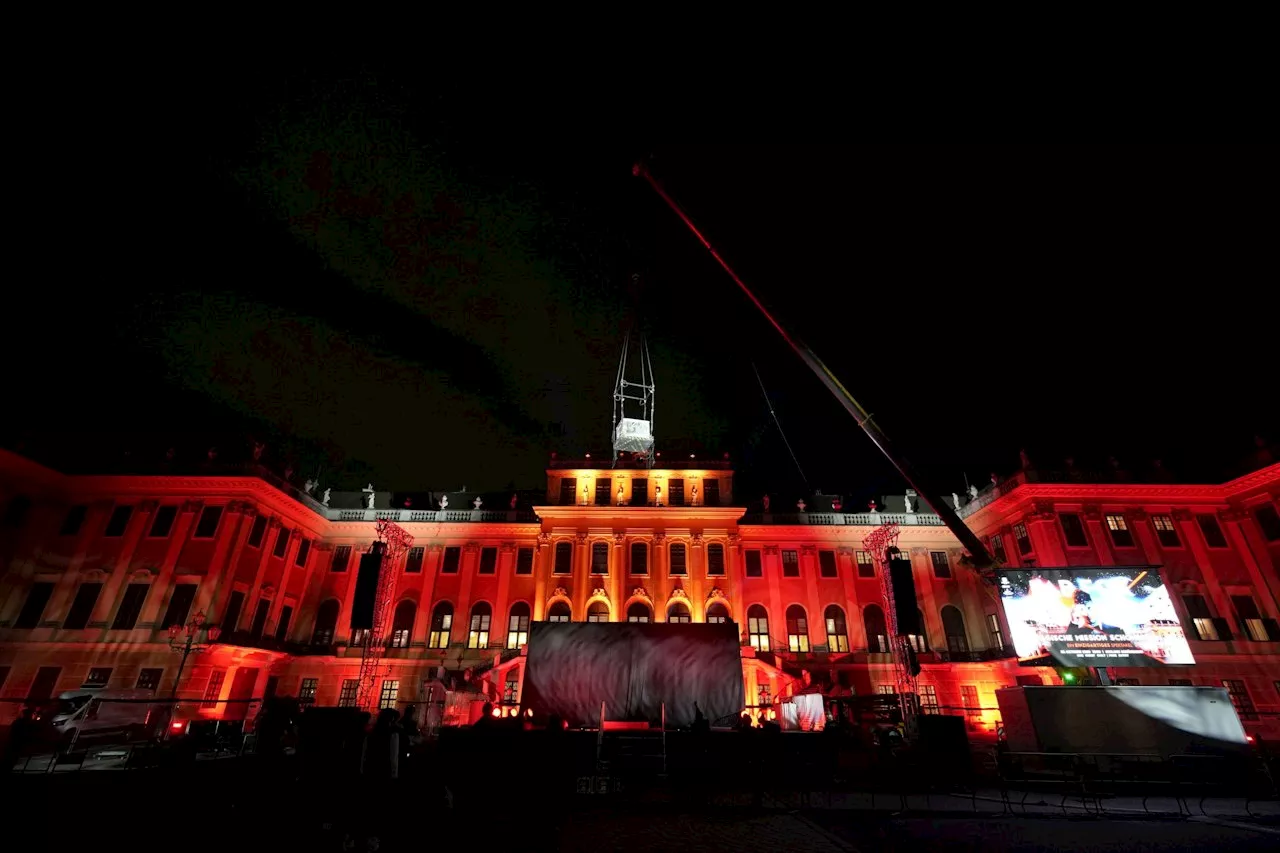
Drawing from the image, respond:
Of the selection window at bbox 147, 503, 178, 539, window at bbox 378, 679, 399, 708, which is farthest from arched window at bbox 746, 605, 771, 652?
window at bbox 147, 503, 178, 539

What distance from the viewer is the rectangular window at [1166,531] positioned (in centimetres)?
2641

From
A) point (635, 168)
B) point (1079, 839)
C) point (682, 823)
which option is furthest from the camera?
point (635, 168)

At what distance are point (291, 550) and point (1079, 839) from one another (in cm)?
3327

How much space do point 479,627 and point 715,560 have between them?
1332 centimetres

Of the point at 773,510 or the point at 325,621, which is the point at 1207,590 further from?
the point at 325,621

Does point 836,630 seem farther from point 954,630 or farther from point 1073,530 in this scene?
point 1073,530

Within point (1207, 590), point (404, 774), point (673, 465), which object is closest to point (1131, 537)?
point (1207, 590)

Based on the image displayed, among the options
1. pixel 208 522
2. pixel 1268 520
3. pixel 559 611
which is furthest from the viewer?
pixel 559 611

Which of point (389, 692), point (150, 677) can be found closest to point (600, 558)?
point (389, 692)

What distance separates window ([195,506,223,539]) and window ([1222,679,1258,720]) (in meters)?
45.8

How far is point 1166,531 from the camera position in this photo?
2670cm

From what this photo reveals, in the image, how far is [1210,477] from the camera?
91.6ft

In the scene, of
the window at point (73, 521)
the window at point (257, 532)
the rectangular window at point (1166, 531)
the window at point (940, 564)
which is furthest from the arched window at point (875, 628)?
the window at point (73, 521)

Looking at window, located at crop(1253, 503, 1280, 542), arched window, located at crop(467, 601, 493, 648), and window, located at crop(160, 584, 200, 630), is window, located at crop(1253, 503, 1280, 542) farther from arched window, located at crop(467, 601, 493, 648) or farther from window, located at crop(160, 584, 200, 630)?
window, located at crop(160, 584, 200, 630)
